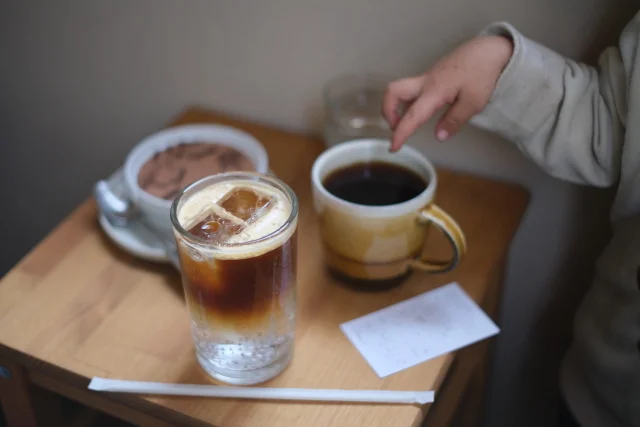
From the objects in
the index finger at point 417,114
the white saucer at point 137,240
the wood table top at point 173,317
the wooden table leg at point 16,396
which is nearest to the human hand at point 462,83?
the index finger at point 417,114

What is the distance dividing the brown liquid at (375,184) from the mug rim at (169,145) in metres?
0.10

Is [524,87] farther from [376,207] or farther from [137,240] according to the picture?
[137,240]

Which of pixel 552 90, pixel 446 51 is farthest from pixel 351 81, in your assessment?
pixel 552 90

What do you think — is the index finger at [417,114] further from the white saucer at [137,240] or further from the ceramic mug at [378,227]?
the white saucer at [137,240]

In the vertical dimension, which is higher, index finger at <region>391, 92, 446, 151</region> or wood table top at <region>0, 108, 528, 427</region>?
index finger at <region>391, 92, 446, 151</region>

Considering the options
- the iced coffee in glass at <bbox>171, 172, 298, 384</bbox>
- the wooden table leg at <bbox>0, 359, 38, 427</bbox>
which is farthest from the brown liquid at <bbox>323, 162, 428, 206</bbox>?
the wooden table leg at <bbox>0, 359, 38, 427</bbox>

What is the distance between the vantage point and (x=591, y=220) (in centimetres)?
76

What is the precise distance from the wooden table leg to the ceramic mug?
0.30 meters

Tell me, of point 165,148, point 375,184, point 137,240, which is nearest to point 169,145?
point 165,148

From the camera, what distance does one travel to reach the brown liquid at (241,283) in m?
0.48

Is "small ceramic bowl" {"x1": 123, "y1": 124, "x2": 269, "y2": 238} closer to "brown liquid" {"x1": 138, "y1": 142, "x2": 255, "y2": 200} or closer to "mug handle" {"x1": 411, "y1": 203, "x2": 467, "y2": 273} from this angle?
"brown liquid" {"x1": 138, "y1": 142, "x2": 255, "y2": 200}

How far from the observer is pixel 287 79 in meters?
0.82

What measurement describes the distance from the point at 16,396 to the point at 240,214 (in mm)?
311

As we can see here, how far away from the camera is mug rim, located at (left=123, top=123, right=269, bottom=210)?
0.66 m
